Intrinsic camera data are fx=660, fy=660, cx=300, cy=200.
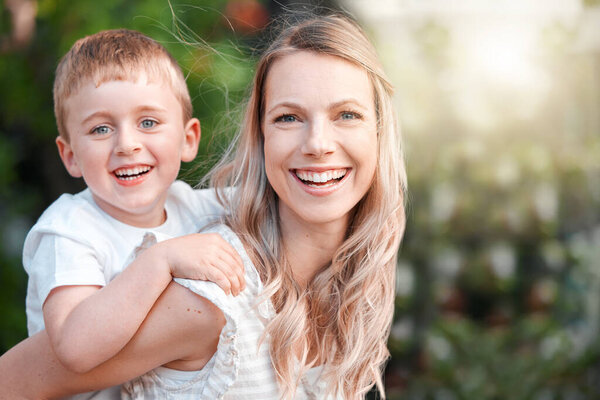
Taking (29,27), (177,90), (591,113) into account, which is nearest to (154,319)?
(177,90)

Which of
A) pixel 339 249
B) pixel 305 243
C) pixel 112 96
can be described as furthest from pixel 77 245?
pixel 339 249

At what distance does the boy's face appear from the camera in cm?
189

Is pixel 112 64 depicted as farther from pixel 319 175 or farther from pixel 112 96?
pixel 319 175

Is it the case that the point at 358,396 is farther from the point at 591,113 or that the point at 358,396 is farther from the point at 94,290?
the point at 591,113

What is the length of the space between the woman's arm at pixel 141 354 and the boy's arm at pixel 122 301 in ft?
0.15

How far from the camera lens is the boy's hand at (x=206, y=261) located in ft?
5.36

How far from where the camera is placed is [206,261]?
1.65 m

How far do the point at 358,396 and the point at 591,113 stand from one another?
12.0ft

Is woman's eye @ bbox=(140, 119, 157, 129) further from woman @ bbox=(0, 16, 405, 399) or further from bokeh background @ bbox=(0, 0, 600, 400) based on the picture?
bokeh background @ bbox=(0, 0, 600, 400)

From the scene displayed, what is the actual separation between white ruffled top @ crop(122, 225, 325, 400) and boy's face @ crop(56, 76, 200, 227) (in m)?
0.33

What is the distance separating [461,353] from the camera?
440cm

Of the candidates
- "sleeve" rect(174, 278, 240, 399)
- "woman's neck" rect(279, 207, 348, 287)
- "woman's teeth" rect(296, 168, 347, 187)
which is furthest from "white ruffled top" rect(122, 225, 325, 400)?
"woman's teeth" rect(296, 168, 347, 187)

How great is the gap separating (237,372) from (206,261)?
0.31 meters

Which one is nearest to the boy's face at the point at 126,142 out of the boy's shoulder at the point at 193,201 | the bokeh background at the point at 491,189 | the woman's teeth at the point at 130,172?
the woman's teeth at the point at 130,172
